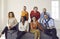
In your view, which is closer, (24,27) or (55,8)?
(24,27)

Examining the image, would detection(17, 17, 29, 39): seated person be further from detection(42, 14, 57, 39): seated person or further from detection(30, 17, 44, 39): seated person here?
detection(42, 14, 57, 39): seated person

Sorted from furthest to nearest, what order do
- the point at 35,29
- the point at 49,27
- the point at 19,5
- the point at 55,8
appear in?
the point at 55,8, the point at 19,5, the point at 49,27, the point at 35,29

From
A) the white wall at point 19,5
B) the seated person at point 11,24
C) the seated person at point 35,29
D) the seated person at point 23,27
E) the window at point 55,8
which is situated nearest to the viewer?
the seated person at point 35,29

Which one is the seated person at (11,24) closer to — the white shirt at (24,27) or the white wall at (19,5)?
the white shirt at (24,27)

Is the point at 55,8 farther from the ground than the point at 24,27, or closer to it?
farther from the ground

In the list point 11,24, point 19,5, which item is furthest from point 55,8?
point 11,24

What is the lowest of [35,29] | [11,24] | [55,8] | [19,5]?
[35,29]

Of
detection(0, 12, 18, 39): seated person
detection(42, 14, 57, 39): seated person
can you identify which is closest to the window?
detection(42, 14, 57, 39): seated person

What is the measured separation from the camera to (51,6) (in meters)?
11.6

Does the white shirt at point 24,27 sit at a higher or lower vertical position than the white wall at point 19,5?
lower

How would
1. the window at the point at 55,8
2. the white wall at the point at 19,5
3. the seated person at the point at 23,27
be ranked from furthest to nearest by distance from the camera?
1. the window at the point at 55,8
2. the white wall at the point at 19,5
3. the seated person at the point at 23,27

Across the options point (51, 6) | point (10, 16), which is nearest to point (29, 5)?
point (51, 6)

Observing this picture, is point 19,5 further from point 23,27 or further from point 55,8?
point 23,27

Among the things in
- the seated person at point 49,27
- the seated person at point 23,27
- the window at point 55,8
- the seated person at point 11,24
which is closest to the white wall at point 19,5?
the window at point 55,8
